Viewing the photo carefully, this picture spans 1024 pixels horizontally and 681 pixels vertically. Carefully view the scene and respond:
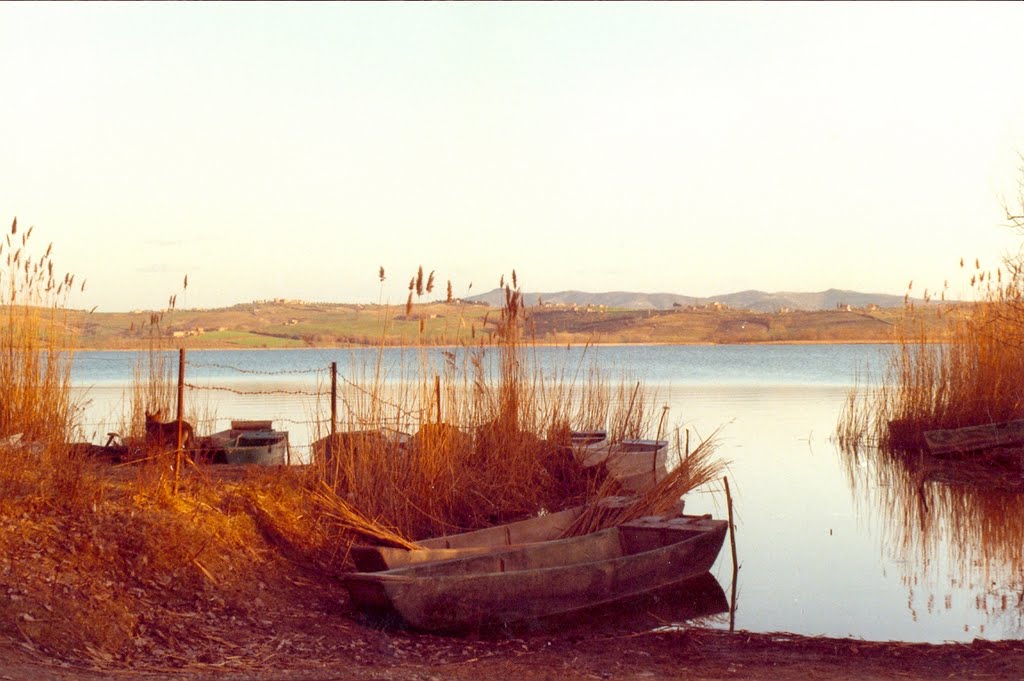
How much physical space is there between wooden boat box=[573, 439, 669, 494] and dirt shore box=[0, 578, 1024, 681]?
12.7 feet

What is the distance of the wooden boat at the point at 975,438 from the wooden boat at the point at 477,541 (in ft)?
20.4

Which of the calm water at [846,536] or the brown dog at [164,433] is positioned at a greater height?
the brown dog at [164,433]

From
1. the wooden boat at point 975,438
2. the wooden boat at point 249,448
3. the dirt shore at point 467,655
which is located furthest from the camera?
the wooden boat at point 975,438

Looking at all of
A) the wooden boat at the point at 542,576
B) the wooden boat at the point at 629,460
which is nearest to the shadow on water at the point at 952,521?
the wooden boat at the point at 542,576

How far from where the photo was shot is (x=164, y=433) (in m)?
11.3

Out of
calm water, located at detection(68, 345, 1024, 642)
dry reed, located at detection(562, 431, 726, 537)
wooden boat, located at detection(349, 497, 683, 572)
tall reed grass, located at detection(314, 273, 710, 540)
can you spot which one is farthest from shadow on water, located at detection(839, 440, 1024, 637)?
tall reed grass, located at detection(314, 273, 710, 540)

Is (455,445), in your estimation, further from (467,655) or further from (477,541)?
(467,655)

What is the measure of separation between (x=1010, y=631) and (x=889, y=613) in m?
1.00

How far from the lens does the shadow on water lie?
9219 millimetres

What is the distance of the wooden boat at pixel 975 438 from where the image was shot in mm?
14984

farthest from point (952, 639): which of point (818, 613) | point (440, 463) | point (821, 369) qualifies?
point (821, 369)

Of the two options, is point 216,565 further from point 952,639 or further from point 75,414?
point 952,639

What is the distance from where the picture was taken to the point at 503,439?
11.0m

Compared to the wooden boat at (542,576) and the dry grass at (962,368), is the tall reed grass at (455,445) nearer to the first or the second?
the wooden boat at (542,576)
